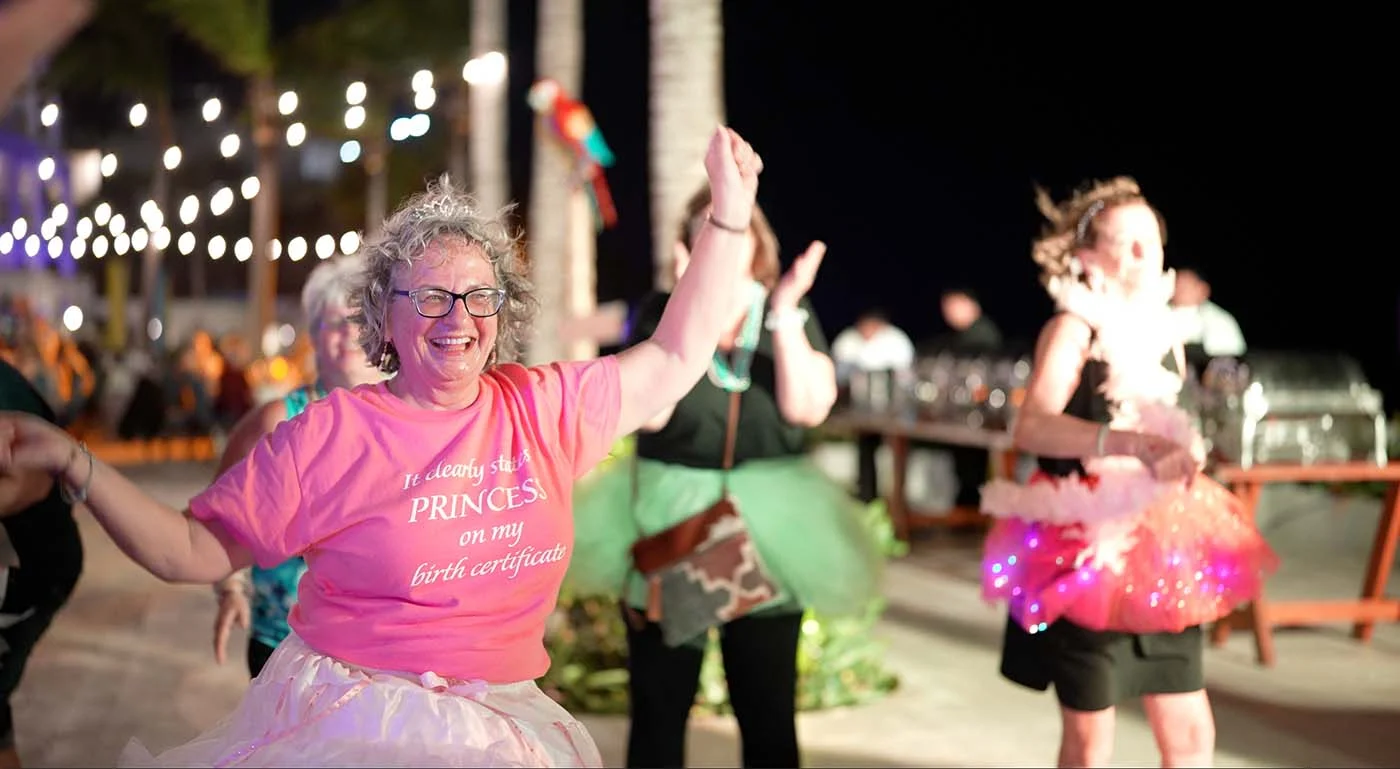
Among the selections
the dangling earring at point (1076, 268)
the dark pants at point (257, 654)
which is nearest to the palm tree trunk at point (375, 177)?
the dark pants at point (257, 654)

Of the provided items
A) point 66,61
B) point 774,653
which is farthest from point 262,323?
point 774,653

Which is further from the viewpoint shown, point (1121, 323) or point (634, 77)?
point (634, 77)

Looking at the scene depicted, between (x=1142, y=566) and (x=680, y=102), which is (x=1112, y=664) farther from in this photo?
(x=680, y=102)

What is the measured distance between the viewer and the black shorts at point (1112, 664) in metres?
3.83

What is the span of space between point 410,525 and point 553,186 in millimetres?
7417

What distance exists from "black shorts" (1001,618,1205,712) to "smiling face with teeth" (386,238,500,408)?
1892 millimetres

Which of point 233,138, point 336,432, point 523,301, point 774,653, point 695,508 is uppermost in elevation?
point 233,138

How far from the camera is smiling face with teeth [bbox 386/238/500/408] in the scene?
2703 mm

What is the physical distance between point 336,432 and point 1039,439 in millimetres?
2010

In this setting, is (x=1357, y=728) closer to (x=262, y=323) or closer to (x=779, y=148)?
(x=779, y=148)

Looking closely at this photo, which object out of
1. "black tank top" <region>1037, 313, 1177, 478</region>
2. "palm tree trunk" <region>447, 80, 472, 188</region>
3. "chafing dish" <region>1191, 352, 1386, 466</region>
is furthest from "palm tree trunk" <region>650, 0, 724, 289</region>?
"palm tree trunk" <region>447, 80, 472, 188</region>

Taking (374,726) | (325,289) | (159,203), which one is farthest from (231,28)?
(374,726)

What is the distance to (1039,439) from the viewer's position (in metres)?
3.92

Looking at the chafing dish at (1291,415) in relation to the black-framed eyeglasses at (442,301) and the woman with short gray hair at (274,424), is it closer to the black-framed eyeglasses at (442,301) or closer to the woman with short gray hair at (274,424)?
the woman with short gray hair at (274,424)
